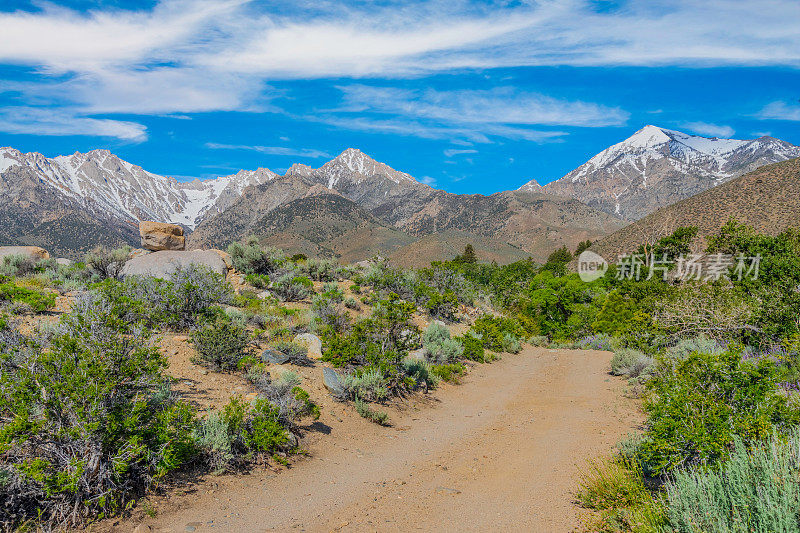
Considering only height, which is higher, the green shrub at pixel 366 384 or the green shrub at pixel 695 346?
the green shrub at pixel 695 346

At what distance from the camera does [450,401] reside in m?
10.7

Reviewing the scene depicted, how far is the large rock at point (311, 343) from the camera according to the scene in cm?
1032

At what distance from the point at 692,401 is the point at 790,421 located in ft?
2.55

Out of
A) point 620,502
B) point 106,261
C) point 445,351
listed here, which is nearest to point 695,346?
point 445,351

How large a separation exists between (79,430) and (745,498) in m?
5.54

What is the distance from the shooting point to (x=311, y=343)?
418 inches

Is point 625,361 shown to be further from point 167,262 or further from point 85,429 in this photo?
point 167,262

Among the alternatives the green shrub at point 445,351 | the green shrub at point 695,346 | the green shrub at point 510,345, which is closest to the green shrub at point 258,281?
the green shrub at point 445,351

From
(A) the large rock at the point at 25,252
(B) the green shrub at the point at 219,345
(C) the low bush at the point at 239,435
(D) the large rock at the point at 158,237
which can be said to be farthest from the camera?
(D) the large rock at the point at 158,237

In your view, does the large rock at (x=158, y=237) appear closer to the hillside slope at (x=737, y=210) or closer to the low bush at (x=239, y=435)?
the low bush at (x=239, y=435)

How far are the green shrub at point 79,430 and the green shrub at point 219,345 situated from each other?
335cm

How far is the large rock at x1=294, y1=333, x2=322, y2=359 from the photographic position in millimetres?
10317

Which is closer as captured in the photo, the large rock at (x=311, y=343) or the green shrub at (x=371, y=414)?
the green shrub at (x=371, y=414)

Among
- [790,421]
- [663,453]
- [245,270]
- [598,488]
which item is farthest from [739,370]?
[245,270]
